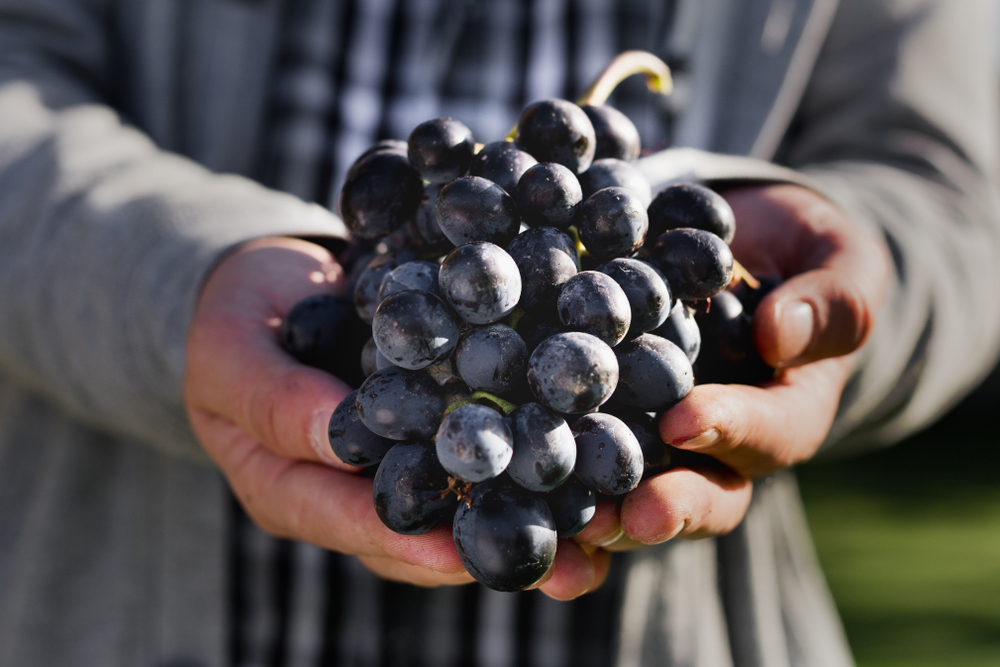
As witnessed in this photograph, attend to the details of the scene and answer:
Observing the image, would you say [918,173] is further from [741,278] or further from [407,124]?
[407,124]

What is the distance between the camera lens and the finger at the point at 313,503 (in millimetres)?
712

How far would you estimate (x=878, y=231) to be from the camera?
126 cm

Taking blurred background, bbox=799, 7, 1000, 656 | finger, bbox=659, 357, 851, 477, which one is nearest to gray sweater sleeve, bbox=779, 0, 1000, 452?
Result: finger, bbox=659, 357, 851, 477

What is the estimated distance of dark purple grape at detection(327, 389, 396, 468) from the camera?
2.31ft

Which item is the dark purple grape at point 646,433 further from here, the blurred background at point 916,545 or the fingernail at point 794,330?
the blurred background at point 916,545

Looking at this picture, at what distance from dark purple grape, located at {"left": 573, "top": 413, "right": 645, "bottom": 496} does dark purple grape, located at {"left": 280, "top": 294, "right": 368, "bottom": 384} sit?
294 millimetres

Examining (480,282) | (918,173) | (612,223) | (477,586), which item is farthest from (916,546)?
(480,282)

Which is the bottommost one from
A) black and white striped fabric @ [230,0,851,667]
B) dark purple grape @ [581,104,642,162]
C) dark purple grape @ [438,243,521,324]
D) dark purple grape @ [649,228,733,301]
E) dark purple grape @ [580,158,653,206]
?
black and white striped fabric @ [230,0,851,667]

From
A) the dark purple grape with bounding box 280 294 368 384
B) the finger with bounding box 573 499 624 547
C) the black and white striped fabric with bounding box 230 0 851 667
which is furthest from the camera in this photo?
the black and white striped fabric with bounding box 230 0 851 667

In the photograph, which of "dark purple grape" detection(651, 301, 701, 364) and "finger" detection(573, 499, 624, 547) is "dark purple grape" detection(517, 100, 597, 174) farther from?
"finger" detection(573, 499, 624, 547)

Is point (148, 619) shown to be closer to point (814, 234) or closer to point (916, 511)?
point (814, 234)

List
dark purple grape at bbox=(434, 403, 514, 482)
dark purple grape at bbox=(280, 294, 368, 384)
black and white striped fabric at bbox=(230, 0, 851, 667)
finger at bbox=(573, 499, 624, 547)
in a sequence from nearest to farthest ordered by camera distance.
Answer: dark purple grape at bbox=(434, 403, 514, 482), finger at bbox=(573, 499, 624, 547), dark purple grape at bbox=(280, 294, 368, 384), black and white striped fabric at bbox=(230, 0, 851, 667)

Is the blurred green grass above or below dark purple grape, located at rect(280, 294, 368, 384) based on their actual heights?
below

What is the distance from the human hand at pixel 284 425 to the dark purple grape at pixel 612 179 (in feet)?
1.14
